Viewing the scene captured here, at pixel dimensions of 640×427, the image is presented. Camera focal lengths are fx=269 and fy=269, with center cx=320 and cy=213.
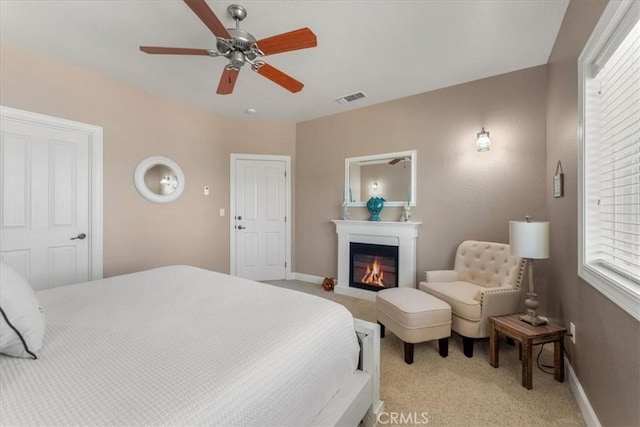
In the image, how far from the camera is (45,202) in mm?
2576

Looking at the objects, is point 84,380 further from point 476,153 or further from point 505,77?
point 505,77

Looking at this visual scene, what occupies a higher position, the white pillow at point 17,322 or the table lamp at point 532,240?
the table lamp at point 532,240

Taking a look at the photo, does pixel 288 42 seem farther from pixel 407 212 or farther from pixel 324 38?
pixel 407 212

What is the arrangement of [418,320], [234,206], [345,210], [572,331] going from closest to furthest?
[572,331], [418,320], [345,210], [234,206]

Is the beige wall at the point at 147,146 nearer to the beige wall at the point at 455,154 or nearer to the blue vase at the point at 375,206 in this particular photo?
the beige wall at the point at 455,154

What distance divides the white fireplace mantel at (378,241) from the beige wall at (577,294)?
128 centimetres

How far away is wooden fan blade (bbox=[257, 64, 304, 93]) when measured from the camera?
6.49ft

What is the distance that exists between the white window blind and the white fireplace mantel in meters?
1.79

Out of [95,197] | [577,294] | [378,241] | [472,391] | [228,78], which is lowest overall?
[472,391]

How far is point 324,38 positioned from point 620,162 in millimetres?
2096

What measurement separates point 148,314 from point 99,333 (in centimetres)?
21

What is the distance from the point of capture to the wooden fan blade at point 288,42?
63.3 inches

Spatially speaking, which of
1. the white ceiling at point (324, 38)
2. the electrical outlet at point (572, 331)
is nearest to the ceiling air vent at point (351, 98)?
the white ceiling at point (324, 38)

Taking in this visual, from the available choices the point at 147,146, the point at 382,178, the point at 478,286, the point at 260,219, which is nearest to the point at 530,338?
the point at 478,286
